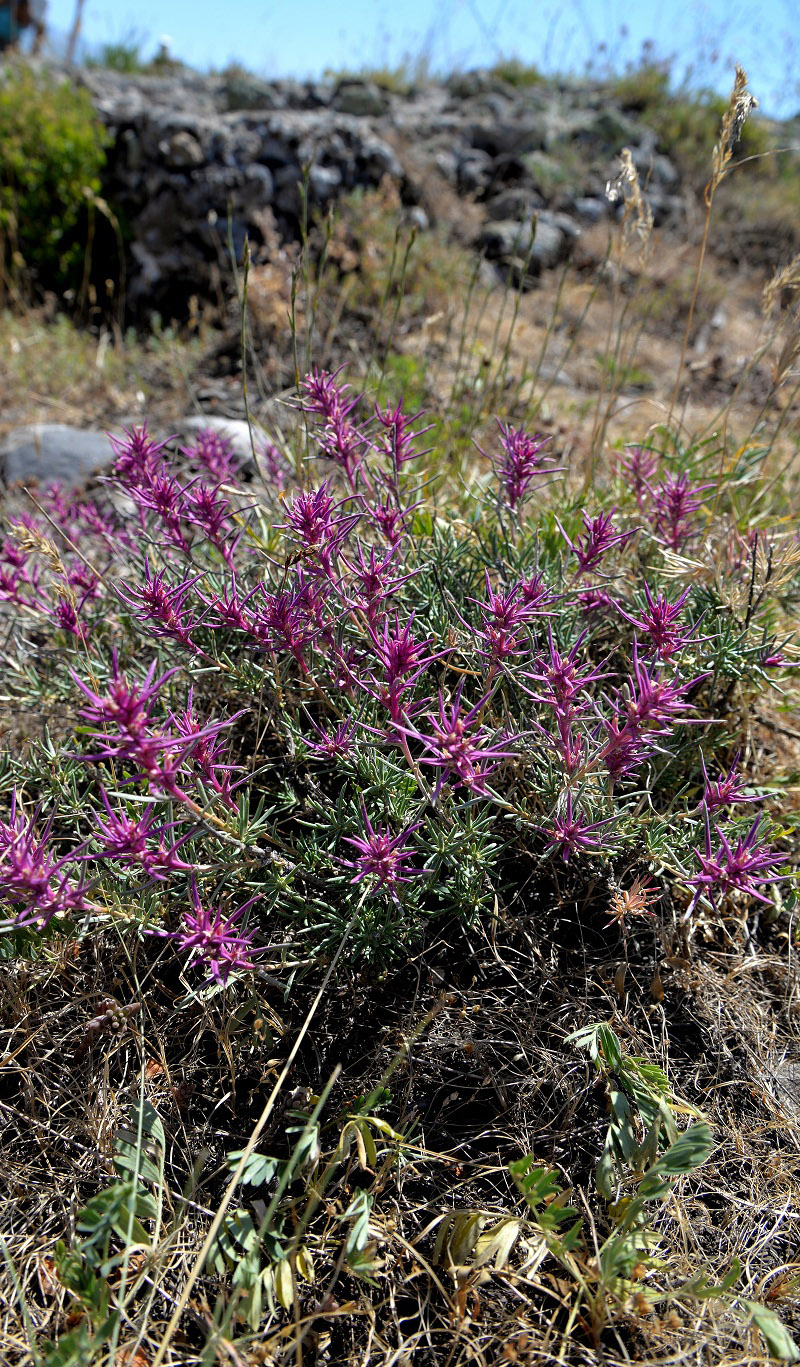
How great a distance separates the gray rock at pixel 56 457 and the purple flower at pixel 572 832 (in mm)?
3019

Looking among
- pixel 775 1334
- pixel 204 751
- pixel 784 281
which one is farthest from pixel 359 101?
pixel 775 1334

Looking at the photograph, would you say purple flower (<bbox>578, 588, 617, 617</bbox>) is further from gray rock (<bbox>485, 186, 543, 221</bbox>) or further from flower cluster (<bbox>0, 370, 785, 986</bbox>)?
gray rock (<bbox>485, 186, 543, 221</bbox>)

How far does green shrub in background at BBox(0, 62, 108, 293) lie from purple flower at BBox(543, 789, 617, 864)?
7038 millimetres

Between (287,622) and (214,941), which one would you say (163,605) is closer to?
(287,622)

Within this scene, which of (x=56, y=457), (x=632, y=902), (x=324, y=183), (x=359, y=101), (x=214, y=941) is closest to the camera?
(x=214, y=941)

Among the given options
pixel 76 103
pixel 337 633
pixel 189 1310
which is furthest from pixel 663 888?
pixel 76 103

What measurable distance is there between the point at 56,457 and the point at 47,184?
174 inches

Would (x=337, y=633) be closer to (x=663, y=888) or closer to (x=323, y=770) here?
(x=323, y=770)

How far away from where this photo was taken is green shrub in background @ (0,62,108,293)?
6.87 meters

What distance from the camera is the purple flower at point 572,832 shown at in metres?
1.74

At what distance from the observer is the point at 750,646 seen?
2.22 m

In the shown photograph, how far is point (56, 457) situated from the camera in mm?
4156

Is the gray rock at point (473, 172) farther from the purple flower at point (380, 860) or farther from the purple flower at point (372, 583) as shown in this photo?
the purple flower at point (380, 860)

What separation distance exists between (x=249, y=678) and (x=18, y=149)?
7.17 m
